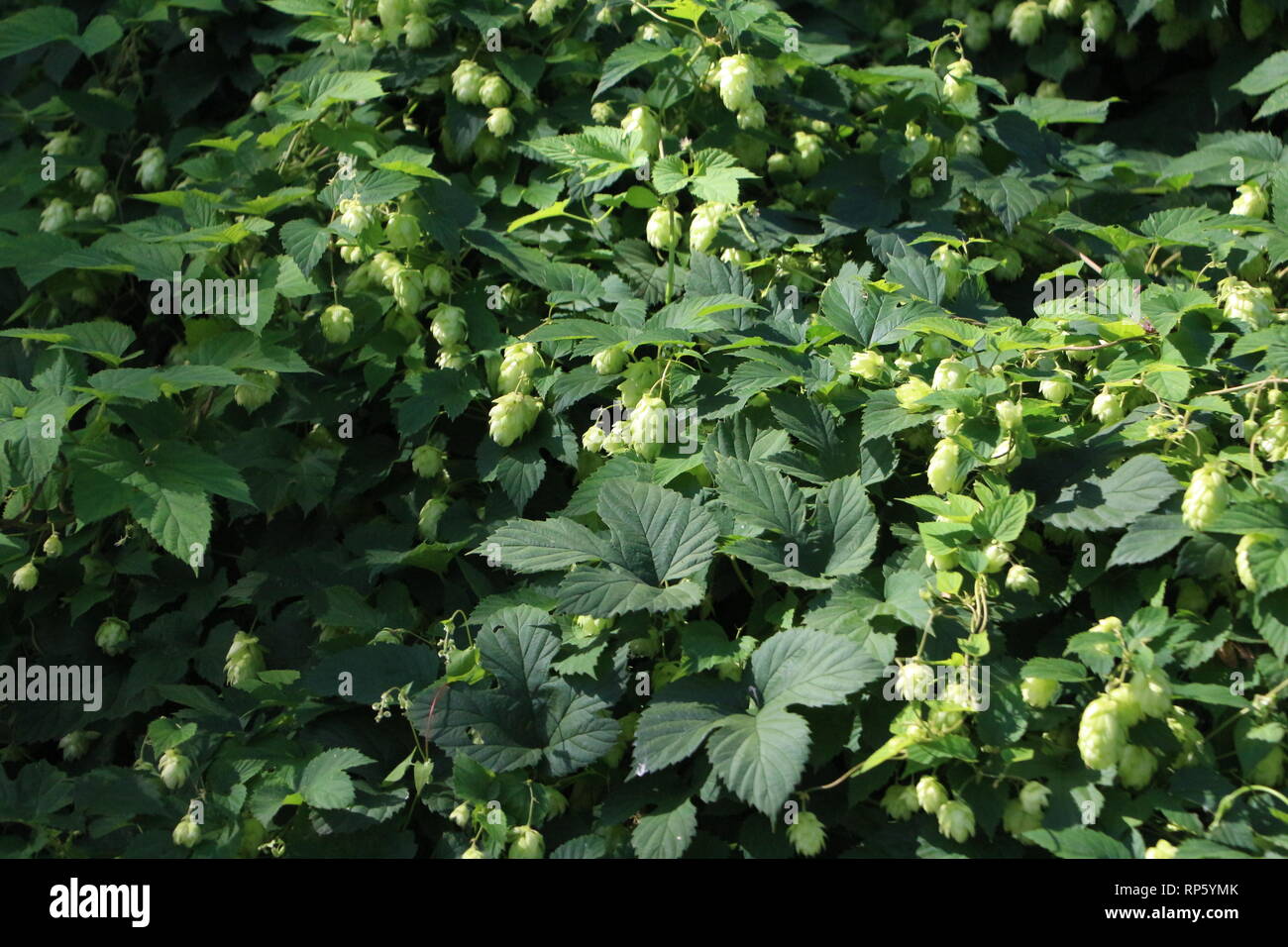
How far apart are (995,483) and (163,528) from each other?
163 cm

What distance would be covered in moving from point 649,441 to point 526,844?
86 centimetres

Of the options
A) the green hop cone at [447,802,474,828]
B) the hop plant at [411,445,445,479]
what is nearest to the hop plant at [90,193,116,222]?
the hop plant at [411,445,445,479]

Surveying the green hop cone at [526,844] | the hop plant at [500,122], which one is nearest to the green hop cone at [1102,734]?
the green hop cone at [526,844]

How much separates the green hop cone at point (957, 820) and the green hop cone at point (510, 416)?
1.25 meters

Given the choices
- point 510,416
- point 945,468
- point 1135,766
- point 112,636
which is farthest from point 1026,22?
point 112,636

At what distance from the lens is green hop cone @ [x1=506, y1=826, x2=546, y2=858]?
2154mm

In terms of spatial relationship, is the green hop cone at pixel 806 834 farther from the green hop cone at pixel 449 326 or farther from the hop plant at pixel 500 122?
the hop plant at pixel 500 122

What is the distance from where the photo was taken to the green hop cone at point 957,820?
204 cm

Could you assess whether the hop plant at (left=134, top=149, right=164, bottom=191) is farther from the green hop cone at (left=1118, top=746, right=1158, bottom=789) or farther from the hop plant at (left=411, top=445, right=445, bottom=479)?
the green hop cone at (left=1118, top=746, right=1158, bottom=789)

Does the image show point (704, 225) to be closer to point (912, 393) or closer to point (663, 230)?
point (663, 230)
